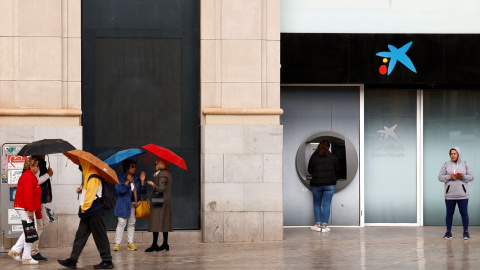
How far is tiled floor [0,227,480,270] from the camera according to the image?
12.6m

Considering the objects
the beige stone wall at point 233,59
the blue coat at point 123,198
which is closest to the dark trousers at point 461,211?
the beige stone wall at point 233,59

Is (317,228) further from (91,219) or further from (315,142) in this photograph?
(91,219)

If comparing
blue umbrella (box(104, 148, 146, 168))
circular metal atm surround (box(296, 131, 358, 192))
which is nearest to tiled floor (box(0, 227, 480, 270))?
circular metal atm surround (box(296, 131, 358, 192))

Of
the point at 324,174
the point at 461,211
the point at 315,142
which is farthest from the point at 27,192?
the point at 461,211

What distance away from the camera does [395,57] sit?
54.3ft

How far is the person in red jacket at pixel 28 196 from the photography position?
12.6 metres

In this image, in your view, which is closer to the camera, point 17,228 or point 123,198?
point 17,228

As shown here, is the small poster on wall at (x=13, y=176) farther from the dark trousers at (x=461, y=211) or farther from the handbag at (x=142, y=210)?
the dark trousers at (x=461, y=211)

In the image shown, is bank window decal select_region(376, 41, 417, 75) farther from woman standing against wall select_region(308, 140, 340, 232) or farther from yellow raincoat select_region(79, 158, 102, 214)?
yellow raincoat select_region(79, 158, 102, 214)

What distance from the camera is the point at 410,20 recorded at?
17000 millimetres

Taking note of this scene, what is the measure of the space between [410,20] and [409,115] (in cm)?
210

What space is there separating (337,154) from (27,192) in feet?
23.6

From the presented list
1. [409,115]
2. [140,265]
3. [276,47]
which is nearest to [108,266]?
[140,265]

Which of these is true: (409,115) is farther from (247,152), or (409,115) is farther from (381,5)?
(247,152)
